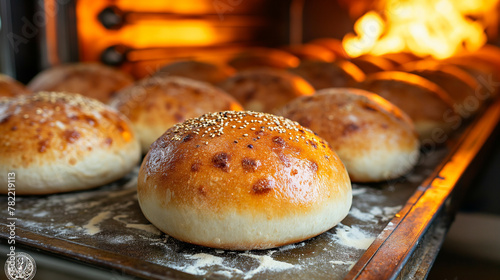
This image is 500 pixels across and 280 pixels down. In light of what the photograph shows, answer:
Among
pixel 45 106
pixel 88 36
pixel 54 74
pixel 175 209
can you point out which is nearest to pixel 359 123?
pixel 175 209

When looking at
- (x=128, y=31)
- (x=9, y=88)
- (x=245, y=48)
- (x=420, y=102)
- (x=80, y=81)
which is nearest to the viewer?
(x=9, y=88)

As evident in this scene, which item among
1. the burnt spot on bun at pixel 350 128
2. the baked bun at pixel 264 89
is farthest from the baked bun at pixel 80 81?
the burnt spot on bun at pixel 350 128

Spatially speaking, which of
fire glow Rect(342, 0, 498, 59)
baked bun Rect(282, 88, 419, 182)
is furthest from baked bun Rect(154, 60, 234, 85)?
fire glow Rect(342, 0, 498, 59)

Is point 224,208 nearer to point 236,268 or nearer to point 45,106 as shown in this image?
point 236,268

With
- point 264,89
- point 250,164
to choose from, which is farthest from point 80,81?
point 250,164

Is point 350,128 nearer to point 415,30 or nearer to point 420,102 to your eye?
point 420,102

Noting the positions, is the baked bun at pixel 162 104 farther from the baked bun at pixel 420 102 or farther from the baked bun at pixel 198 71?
the baked bun at pixel 420 102

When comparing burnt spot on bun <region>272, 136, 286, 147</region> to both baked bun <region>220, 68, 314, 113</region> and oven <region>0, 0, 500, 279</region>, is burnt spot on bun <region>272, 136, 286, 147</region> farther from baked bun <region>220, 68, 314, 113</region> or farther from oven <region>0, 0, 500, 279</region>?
baked bun <region>220, 68, 314, 113</region>
